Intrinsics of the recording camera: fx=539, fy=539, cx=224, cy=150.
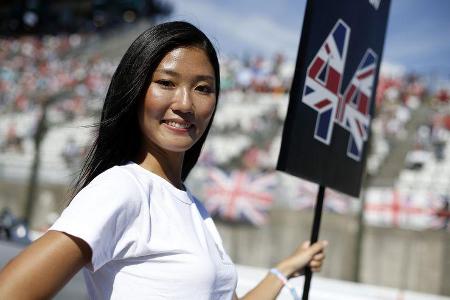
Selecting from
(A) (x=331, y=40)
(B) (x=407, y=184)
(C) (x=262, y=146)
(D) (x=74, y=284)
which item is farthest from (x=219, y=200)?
(A) (x=331, y=40)

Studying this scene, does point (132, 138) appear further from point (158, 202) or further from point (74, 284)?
point (74, 284)

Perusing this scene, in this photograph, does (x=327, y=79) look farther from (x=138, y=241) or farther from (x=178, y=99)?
(x=138, y=241)

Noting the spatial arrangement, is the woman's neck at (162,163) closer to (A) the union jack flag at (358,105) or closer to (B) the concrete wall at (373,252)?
(A) the union jack flag at (358,105)

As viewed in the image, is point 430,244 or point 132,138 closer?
point 132,138

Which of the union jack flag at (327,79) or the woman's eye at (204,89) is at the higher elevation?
the union jack flag at (327,79)

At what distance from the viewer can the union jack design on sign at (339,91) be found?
157 cm

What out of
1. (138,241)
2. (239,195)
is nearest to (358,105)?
(138,241)

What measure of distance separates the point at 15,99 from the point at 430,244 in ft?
39.5

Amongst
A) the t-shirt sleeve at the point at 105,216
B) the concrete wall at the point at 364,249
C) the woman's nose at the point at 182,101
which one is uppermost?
the woman's nose at the point at 182,101

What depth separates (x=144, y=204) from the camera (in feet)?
3.34

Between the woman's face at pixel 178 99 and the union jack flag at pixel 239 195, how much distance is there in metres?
5.29

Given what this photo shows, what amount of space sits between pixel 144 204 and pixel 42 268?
23 centimetres

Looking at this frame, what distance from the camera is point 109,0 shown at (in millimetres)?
23781

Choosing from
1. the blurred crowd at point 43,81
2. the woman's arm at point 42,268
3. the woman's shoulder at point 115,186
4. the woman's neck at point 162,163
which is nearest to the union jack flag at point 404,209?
the woman's neck at point 162,163
